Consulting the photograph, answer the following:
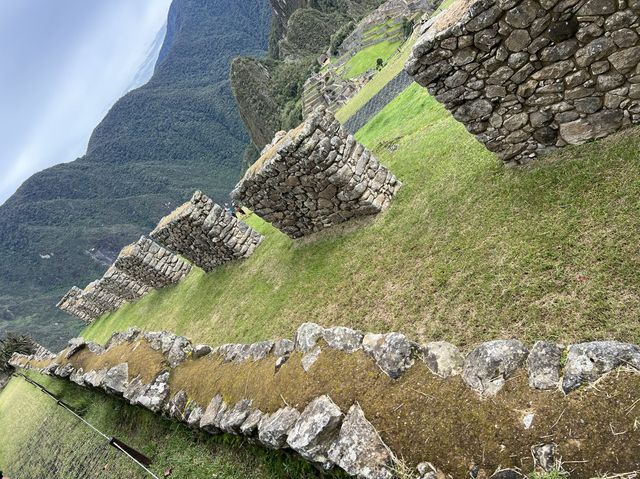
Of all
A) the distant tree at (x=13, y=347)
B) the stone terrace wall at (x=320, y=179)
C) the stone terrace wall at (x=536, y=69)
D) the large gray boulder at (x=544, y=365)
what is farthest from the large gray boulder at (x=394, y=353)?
the distant tree at (x=13, y=347)

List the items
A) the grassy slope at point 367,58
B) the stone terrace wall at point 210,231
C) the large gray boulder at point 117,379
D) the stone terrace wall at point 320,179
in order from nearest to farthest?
the large gray boulder at point 117,379
the stone terrace wall at point 320,179
the stone terrace wall at point 210,231
the grassy slope at point 367,58

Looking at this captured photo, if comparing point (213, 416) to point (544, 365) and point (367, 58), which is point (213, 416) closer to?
point (544, 365)

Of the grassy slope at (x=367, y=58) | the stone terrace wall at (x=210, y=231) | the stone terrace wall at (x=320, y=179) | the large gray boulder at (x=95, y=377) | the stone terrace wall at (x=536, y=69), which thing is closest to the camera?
the stone terrace wall at (x=536, y=69)

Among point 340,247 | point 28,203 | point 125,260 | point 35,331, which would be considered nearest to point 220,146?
point 28,203

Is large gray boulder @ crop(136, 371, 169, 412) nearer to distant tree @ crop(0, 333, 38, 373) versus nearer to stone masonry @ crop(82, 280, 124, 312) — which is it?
stone masonry @ crop(82, 280, 124, 312)

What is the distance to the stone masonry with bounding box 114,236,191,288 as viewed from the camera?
66.1 ft

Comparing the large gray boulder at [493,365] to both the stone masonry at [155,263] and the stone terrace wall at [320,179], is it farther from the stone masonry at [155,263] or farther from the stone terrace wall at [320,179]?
the stone masonry at [155,263]

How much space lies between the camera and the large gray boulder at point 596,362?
8.75 ft

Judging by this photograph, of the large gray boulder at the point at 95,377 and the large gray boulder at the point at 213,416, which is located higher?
the large gray boulder at the point at 95,377

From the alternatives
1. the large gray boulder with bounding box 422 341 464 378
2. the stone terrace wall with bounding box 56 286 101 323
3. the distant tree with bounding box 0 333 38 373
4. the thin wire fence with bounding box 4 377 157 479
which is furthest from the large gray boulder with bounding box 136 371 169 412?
the distant tree with bounding box 0 333 38 373

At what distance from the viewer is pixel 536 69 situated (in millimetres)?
5469

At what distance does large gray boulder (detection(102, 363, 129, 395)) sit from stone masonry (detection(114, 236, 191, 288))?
1298cm

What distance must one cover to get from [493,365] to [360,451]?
3.93ft

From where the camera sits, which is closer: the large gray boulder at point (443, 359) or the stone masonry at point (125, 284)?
the large gray boulder at point (443, 359)
